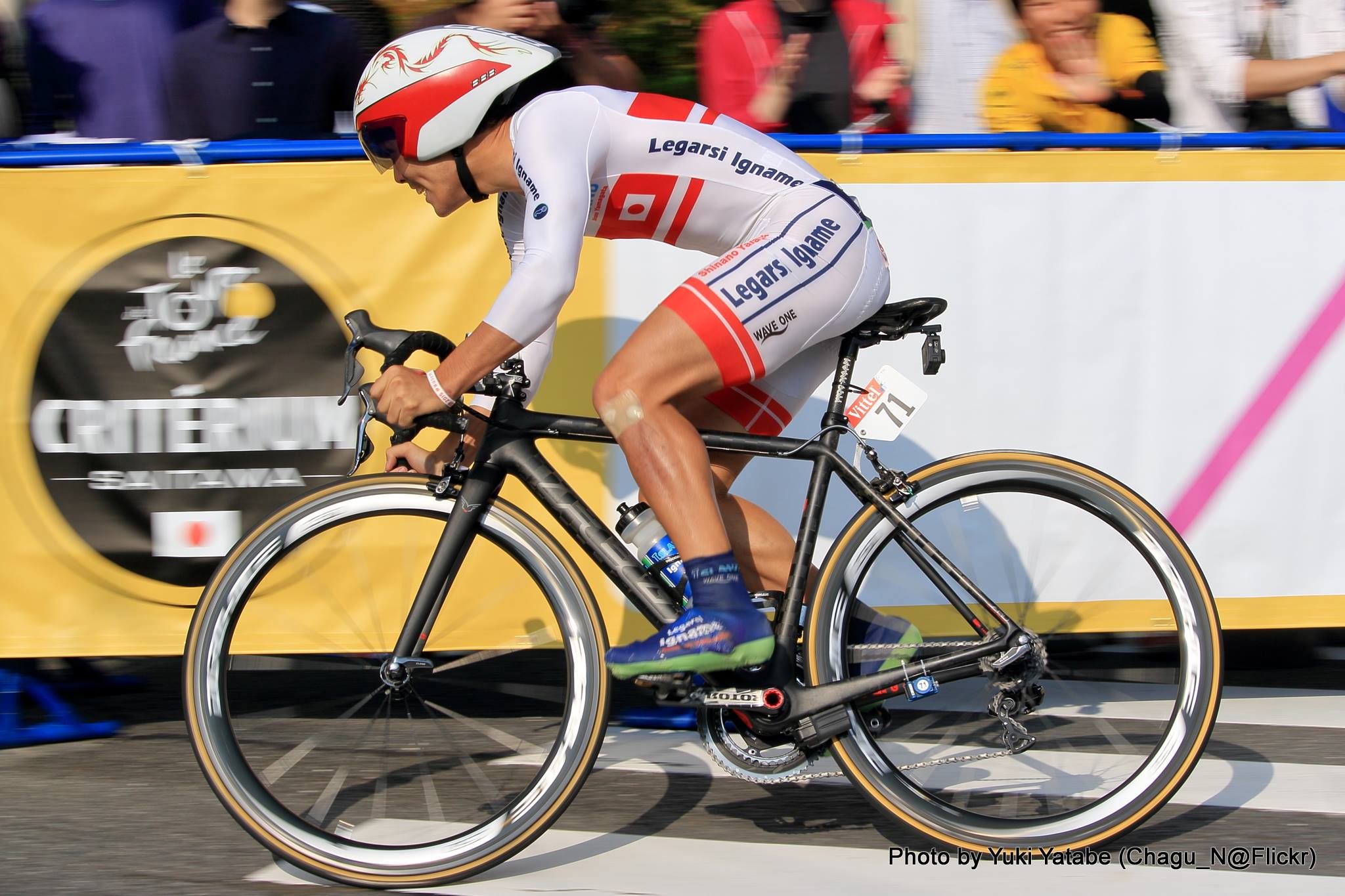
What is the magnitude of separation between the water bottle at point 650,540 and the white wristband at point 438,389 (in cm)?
62

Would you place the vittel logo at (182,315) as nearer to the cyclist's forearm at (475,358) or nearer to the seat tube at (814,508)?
the cyclist's forearm at (475,358)

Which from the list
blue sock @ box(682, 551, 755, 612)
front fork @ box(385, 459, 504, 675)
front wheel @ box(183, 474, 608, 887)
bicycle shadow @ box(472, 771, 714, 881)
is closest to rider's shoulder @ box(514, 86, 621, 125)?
front fork @ box(385, 459, 504, 675)

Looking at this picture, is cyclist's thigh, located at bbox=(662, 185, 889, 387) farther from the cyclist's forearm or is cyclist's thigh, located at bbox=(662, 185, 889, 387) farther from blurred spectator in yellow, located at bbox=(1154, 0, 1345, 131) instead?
blurred spectator in yellow, located at bbox=(1154, 0, 1345, 131)

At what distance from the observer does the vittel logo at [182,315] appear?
4570 mm

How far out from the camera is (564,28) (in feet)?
17.3

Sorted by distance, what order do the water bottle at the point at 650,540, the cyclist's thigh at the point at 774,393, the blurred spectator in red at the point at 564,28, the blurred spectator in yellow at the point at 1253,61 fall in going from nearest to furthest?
the water bottle at the point at 650,540
the cyclist's thigh at the point at 774,393
the blurred spectator in red at the point at 564,28
the blurred spectator in yellow at the point at 1253,61

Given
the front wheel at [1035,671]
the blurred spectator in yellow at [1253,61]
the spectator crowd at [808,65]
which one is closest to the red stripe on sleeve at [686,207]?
the front wheel at [1035,671]

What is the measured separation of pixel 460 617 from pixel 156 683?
221cm

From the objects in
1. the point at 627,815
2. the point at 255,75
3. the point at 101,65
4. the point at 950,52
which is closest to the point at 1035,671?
the point at 627,815

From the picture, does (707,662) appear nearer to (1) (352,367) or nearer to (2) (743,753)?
(2) (743,753)

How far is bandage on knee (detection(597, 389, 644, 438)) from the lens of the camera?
329 cm

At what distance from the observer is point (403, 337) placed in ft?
Answer: 10.8

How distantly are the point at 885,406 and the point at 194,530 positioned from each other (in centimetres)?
246

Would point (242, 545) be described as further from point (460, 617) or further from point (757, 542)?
point (757, 542)
